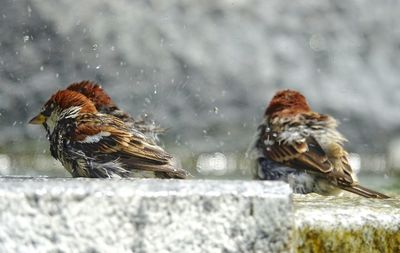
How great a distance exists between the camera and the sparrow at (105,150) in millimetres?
4020

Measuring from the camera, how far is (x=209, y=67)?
351 inches

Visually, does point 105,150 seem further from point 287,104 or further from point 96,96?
point 287,104

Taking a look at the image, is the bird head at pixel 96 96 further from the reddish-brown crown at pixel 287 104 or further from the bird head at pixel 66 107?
the reddish-brown crown at pixel 287 104

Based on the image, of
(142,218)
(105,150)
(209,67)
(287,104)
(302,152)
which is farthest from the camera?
(209,67)

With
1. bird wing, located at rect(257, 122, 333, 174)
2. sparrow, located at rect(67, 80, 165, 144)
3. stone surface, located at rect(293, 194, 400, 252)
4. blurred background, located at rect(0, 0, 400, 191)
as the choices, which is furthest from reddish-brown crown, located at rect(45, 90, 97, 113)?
blurred background, located at rect(0, 0, 400, 191)

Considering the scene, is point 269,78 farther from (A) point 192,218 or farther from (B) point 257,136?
(A) point 192,218

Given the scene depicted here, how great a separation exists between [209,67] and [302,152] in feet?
14.0

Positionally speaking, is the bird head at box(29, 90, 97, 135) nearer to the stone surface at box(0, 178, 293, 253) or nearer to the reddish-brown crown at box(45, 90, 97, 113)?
the reddish-brown crown at box(45, 90, 97, 113)

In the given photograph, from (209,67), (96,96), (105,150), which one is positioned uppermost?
(209,67)

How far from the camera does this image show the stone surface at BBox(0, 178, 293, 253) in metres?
2.35

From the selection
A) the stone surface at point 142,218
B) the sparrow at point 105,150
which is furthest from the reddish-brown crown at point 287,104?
the stone surface at point 142,218

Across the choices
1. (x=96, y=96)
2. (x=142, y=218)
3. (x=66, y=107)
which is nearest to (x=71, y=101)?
(x=66, y=107)

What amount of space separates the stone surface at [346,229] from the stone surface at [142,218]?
114 mm

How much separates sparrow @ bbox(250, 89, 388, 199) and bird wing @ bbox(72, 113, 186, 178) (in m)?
0.87
